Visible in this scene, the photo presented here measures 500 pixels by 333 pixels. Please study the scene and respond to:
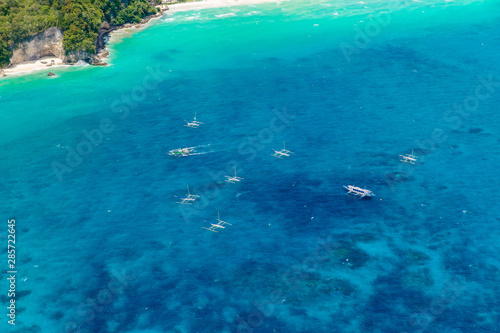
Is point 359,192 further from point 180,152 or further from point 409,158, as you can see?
point 180,152

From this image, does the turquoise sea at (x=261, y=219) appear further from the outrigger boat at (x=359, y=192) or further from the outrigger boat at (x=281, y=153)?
the outrigger boat at (x=359, y=192)

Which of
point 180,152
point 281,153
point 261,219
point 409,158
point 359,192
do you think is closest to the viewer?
point 261,219

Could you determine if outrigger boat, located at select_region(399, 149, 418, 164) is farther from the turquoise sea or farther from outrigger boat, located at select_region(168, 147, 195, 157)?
outrigger boat, located at select_region(168, 147, 195, 157)

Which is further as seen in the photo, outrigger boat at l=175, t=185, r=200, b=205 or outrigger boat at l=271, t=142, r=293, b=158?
outrigger boat at l=271, t=142, r=293, b=158

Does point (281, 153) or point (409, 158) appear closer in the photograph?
point (409, 158)

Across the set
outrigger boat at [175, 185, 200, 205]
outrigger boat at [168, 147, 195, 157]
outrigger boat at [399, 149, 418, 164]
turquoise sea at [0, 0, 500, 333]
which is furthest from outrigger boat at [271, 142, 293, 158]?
outrigger boat at [399, 149, 418, 164]

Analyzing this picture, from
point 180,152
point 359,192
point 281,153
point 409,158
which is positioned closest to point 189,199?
point 180,152
